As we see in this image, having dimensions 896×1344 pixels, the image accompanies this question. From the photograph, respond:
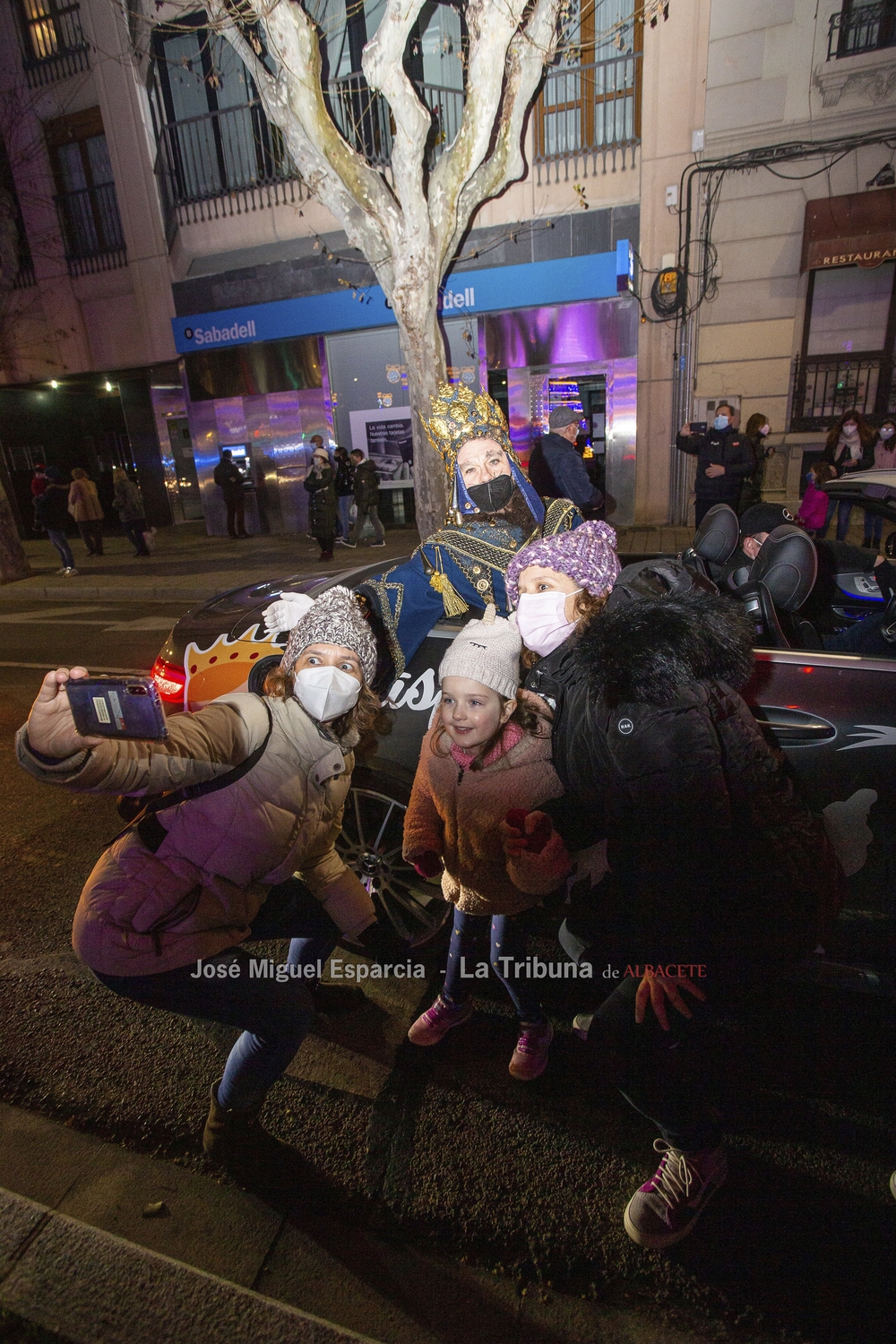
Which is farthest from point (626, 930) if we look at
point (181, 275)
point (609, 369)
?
point (181, 275)

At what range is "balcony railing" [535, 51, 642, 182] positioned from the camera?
11.6 meters

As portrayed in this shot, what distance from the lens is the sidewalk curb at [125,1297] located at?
161 cm

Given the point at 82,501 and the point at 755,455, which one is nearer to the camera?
the point at 755,455

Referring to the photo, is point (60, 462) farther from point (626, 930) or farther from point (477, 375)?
point (626, 930)

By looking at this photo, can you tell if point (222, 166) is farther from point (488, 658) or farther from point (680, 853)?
point (680, 853)

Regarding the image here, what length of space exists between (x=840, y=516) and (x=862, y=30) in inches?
446

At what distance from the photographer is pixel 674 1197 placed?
70.8 inches

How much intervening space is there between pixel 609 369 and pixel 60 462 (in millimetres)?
15266

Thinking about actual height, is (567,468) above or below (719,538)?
above

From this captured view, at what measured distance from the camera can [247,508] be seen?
52.2ft

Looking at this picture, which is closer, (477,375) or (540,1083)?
(540,1083)

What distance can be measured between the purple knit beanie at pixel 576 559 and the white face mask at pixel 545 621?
2.7 inches

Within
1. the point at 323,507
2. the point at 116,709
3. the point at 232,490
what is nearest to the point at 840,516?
the point at 116,709

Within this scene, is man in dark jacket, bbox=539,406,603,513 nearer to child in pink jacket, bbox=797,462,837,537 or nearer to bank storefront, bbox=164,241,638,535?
child in pink jacket, bbox=797,462,837,537
